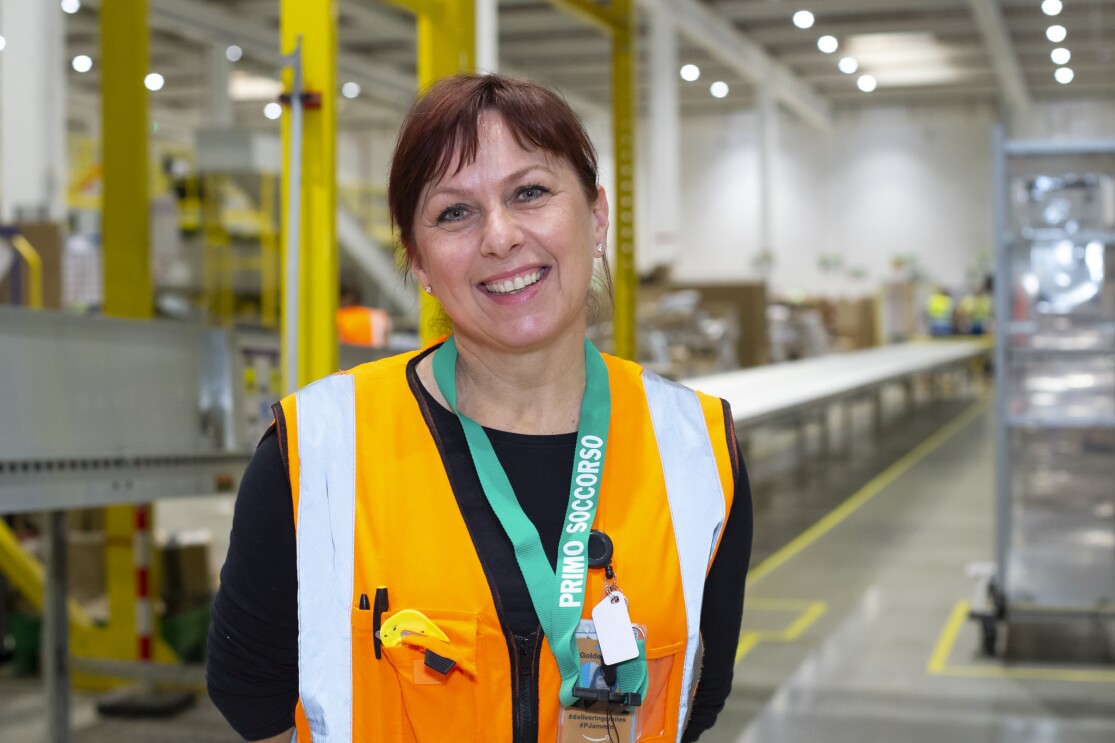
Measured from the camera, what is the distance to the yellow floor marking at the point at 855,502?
7410mm

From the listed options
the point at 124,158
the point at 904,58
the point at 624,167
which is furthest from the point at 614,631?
the point at 904,58

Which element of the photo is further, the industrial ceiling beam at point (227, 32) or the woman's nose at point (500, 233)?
the industrial ceiling beam at point (227, 32)

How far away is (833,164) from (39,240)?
2736 centimetres

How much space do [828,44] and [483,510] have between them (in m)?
22.5

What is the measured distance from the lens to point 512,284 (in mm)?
1325

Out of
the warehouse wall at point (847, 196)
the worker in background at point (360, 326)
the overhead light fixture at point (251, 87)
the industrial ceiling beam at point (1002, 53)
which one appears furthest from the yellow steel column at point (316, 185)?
the warehouse wall at point (847, 196)

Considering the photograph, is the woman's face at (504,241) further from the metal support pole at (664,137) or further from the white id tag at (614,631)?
the metal support pole at (664,137)

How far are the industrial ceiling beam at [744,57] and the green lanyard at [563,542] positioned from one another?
63.2 feet

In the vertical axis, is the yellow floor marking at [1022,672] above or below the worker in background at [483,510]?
below

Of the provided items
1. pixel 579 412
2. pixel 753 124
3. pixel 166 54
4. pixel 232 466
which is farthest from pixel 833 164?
pixel 579 412

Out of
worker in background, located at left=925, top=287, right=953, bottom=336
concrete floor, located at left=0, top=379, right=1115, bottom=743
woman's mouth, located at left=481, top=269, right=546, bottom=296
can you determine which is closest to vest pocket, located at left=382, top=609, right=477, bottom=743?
woman's mouth, located at left=481, top=269, right=546, bottom=296

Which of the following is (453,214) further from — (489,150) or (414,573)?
(414,573)

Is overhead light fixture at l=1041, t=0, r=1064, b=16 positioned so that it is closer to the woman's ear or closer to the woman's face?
the woman's ear

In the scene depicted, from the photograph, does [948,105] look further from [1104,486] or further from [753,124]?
[1104,486]
